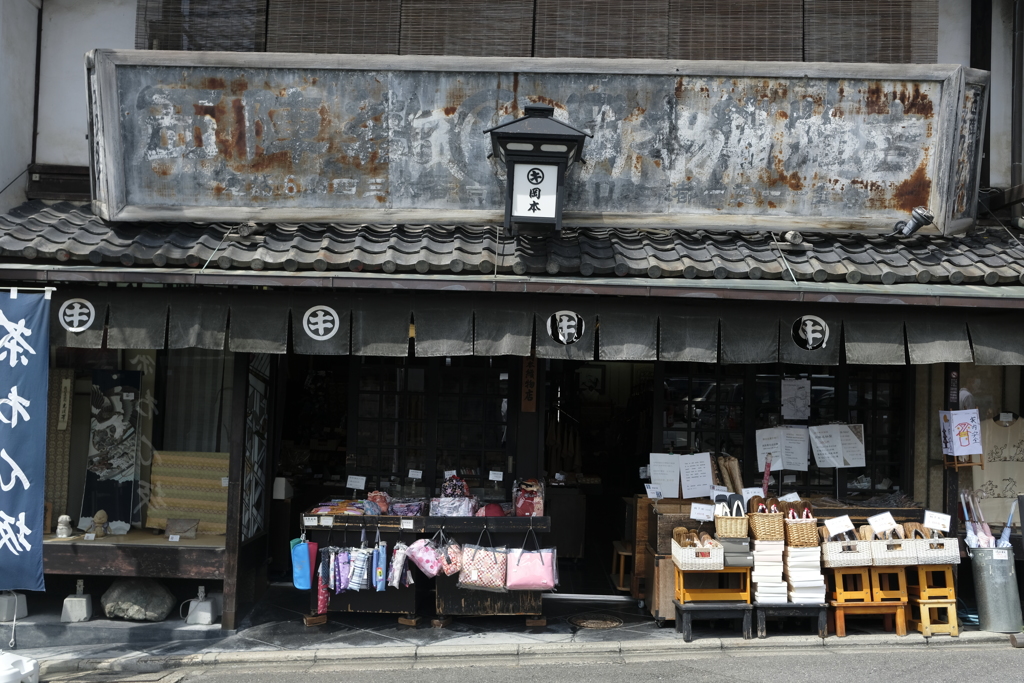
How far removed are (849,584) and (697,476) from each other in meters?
2.02

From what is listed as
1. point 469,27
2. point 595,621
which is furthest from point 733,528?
point 469,27

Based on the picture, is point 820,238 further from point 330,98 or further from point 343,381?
point 343,381

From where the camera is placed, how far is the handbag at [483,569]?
347 inches

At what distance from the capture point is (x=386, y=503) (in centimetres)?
975

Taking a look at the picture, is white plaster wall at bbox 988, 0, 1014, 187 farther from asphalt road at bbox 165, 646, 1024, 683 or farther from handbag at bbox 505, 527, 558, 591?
handbag at bbox 505, 527, 558, 591

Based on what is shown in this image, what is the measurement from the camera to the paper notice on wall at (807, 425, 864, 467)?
395 inches

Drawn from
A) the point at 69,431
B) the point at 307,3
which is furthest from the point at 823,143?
the point at 69,431

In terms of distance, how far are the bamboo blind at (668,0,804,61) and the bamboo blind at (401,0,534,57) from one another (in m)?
1.83

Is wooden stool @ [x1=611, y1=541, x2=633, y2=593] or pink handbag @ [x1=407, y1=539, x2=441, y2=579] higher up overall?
pink handbag @ [x1=407, y1=539, x2=441, y2=579]

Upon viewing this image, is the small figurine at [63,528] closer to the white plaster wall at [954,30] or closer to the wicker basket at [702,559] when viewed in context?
the wicker basket at [702,559]

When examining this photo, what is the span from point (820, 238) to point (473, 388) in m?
4.65

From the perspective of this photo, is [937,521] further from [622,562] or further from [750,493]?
[622,562]

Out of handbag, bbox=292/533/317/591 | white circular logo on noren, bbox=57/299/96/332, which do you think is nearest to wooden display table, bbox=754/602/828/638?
handbag, bbox=292/533/317/591

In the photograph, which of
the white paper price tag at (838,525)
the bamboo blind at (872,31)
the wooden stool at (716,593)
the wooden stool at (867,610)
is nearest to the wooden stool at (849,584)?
the wooden stool at (867,610)
